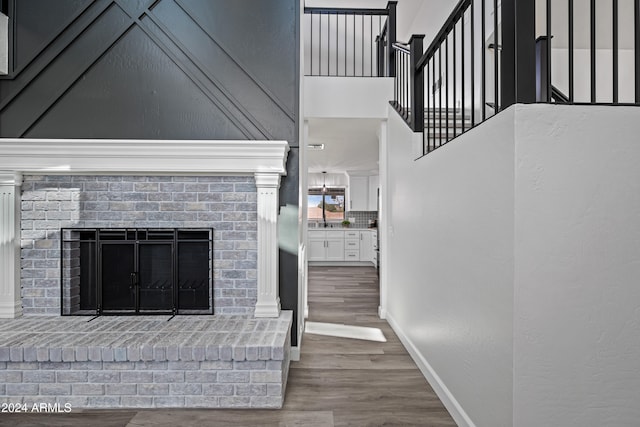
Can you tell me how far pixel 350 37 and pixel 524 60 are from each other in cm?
621

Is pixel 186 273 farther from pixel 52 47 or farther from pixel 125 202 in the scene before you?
pixel 52 47

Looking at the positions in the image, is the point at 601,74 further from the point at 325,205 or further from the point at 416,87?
the point at 325,205

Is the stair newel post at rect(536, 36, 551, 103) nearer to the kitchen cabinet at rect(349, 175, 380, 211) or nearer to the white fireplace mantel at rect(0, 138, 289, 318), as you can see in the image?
the white fireplace mantel at rect(0, 138, 289, 318)

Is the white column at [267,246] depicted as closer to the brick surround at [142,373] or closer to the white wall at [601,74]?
the brick surround at [142,373]

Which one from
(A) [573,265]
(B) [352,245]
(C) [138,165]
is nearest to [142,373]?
(C) [138,165]

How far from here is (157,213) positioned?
2857 mm

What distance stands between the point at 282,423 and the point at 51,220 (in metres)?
2.18

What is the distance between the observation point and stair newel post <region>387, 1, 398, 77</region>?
420 cm

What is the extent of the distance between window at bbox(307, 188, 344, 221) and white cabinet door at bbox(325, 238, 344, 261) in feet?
3.37

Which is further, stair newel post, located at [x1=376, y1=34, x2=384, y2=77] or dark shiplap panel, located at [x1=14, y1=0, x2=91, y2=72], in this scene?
stair newel post, located at [x1=376, y1=34, x2=384, y2=77]

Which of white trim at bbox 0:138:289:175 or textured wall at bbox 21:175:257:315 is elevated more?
white trim at bbox 0:138:289:175

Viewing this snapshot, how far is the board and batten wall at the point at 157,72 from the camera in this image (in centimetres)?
279

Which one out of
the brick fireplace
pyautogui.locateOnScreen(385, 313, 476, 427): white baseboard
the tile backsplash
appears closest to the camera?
pyautogui.locateOnScreen(385, 313, 476, 427): white baseboard

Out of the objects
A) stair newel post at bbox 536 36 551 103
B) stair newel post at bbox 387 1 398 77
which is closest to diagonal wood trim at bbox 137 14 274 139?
stair newel post at bbox 536 36 551 103
